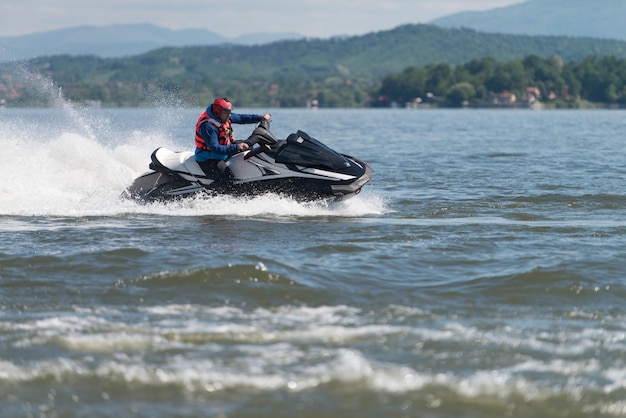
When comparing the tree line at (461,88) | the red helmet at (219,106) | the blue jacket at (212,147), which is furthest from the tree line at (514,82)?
the blue jacket at (212,147)

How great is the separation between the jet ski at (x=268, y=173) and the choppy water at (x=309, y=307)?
0.63 feet

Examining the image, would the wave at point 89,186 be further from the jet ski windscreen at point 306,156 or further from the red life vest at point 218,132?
the red life vest at point 218,132

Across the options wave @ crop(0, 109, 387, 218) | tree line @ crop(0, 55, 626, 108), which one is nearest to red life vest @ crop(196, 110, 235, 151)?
wave @ crop(0, 109, 387, 218)

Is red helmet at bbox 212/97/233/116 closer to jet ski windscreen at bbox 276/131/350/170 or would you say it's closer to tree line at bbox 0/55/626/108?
jet ski windscreen at bbox 276/131/350/170

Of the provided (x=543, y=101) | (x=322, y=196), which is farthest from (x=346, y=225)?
(x=543, y=101)

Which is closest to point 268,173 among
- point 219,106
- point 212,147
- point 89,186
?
point 212,147

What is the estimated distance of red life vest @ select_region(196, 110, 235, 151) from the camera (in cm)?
1180

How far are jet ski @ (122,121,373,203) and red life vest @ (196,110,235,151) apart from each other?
243 mm

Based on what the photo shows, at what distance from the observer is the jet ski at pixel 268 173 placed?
11.7m

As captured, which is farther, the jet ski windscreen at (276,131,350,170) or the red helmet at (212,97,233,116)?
the red helmet at (212,97,233,116)

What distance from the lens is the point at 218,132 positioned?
11.9 metres

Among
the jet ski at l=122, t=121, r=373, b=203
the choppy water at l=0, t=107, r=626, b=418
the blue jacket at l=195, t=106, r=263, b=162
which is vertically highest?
the blue jacket at l=195, t=106, r=263, b=162

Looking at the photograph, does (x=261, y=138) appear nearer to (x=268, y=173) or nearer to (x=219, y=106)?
(x=268, y=173)

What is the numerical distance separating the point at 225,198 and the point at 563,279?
5210mm
